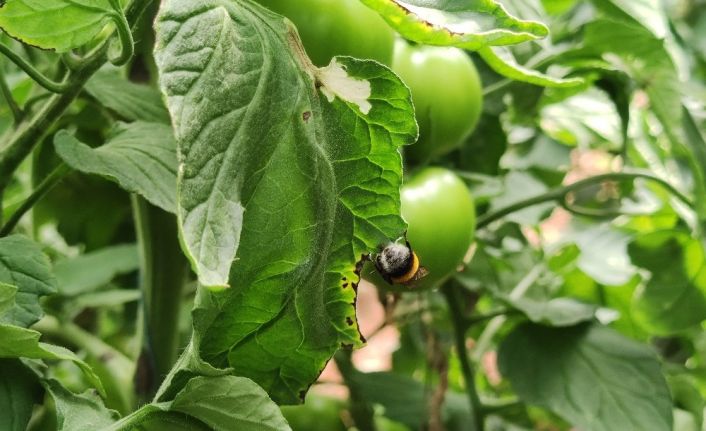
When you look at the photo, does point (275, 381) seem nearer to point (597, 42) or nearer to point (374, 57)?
point (374, 57)

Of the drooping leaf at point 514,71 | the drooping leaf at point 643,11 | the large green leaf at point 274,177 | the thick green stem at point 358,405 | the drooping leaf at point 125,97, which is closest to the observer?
the large green leaf at point 274,177

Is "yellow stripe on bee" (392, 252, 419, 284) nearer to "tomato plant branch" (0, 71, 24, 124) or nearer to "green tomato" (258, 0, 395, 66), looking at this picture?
"green tomato" (258, 0, 395, 66)

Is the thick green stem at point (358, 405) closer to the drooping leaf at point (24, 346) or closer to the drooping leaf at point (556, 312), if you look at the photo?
the drooping leaf at point (556, 312)

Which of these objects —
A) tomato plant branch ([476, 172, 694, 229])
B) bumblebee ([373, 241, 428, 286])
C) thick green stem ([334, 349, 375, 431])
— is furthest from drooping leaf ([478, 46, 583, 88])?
thick green stem ([334, 349, 375, 431])

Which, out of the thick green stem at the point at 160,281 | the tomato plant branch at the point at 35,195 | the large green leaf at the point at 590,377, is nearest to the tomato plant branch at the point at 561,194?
the large green leaf at the point at 590,377

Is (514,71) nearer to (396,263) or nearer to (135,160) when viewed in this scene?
(396,263)

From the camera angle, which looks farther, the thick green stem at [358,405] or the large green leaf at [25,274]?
the thick green stem at [358,405]

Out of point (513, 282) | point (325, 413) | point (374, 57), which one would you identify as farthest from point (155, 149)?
point (513, 282)
